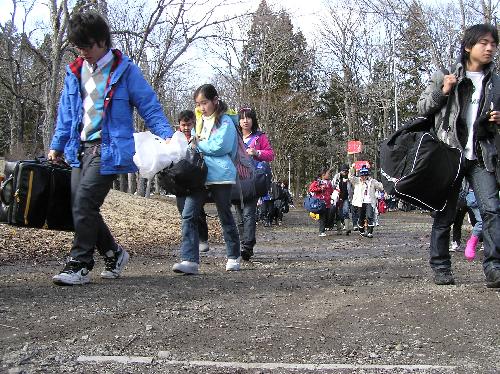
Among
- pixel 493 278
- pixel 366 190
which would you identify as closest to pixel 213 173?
pixel 493 278

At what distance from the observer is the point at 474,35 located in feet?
16.2

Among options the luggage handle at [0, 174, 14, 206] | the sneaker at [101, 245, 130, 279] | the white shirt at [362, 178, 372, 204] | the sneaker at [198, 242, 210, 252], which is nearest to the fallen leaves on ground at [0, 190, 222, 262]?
the sneaker at [198, 242, 210, 252]

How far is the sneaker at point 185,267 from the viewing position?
5.68m

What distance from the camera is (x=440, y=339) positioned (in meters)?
3.28

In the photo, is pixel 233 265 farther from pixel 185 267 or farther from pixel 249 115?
pixel 249 115

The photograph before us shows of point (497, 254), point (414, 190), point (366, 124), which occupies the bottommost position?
point (497, 254)

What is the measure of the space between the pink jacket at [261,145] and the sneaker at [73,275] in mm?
3166

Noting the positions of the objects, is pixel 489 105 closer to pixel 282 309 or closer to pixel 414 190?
pixel 414 190

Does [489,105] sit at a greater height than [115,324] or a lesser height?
greater

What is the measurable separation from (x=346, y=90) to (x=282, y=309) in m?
44.5

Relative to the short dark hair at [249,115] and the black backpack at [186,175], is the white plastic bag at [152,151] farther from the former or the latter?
the short dark hair at [249,115]

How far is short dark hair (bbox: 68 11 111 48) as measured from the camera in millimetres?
4945

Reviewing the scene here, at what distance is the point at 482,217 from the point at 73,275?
3161 mm

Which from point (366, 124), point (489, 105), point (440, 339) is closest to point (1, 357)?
point (440, 339)
